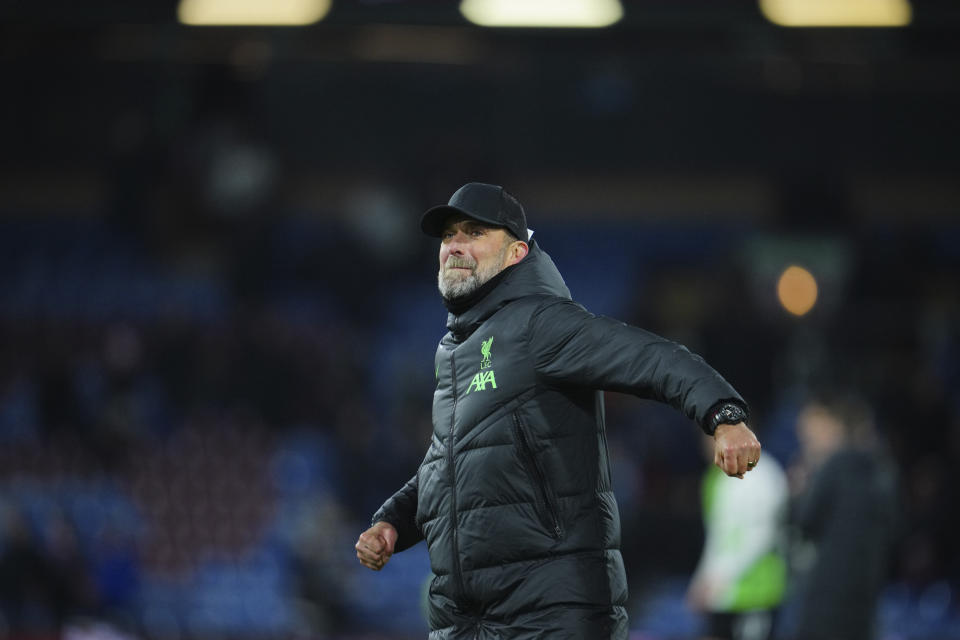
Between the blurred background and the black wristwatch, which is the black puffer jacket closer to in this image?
the black wristwatch

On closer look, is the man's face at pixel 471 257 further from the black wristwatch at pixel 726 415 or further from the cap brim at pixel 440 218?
the black wristwatch at pixel 726 415

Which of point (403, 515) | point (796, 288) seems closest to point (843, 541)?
point (403, 515)

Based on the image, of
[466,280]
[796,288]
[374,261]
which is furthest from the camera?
[374,261]

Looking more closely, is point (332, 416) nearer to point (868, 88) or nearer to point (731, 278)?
point (731, 278)

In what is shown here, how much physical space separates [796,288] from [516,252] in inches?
502

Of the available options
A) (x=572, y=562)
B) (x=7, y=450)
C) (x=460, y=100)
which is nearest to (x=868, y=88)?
(x=460, y=100)

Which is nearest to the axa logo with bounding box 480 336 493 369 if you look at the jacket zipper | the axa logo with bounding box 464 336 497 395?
the axa logo with bounding box 464 336 497 395

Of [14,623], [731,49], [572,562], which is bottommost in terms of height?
[14,623]

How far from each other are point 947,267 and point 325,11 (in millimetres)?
10005

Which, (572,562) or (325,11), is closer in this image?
(572,562)

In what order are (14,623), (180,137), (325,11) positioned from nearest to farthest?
(325,11) < (14,623) < (180,137)

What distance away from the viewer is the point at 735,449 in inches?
127

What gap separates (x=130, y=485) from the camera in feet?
45.9

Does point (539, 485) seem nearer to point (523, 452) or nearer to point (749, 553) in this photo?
point (523, 452)
